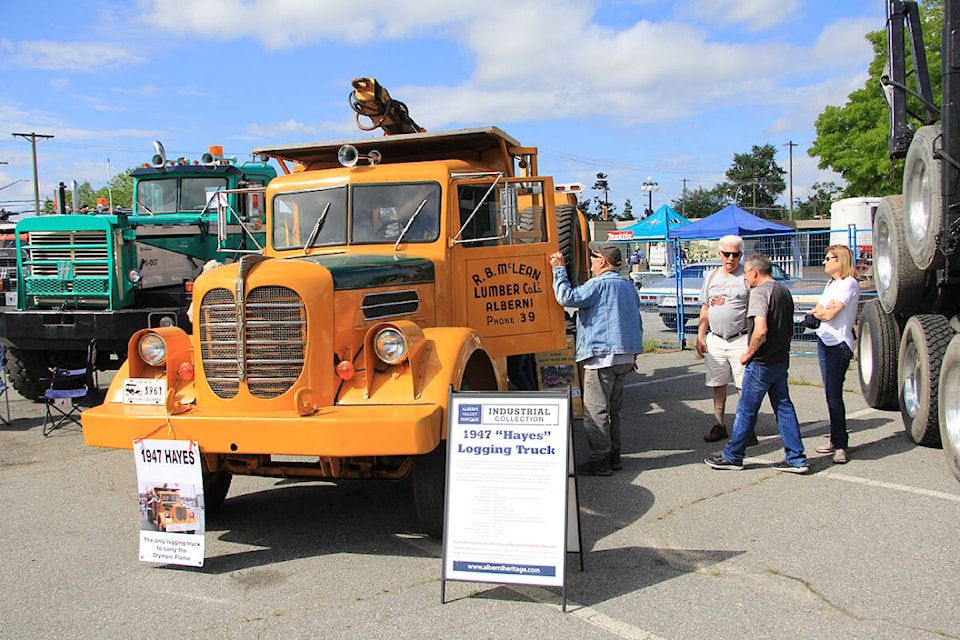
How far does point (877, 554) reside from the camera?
438cm

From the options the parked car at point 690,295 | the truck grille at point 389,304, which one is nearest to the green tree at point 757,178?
the parked car at point 690,295

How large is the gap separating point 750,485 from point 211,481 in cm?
389

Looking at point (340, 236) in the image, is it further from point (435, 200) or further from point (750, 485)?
point (750, 485)

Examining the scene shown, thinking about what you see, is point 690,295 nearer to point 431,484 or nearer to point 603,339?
point 603,339

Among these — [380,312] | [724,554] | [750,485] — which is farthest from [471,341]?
[750,485]

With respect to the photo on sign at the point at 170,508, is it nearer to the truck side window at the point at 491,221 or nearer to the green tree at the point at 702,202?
the truck side window at the point at 491,221

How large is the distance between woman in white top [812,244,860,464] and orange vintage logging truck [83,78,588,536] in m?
2.14

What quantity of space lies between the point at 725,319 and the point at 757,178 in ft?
342

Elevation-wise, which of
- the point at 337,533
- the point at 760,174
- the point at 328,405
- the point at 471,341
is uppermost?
the point at 760,174

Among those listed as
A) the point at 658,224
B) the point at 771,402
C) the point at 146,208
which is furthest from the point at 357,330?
the point at 658,224

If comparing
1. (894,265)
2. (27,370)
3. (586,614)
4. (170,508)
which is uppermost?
(894,265)

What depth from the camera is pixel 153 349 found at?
4.98 metres

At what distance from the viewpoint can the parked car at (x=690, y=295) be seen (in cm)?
1292

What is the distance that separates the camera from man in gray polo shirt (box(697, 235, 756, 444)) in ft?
22.0
